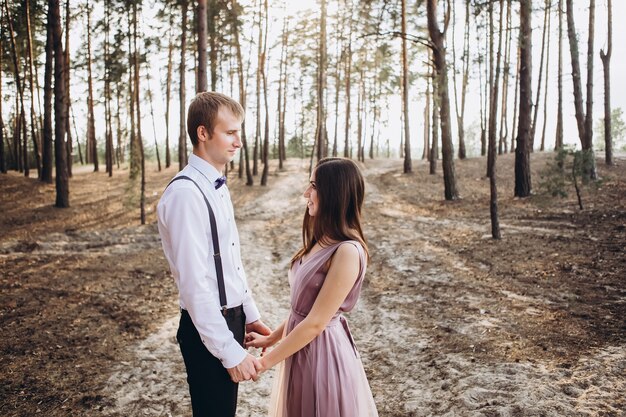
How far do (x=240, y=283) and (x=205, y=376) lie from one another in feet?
1.83

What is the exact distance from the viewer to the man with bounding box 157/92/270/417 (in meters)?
2.20

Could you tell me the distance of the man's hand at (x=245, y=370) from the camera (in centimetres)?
224

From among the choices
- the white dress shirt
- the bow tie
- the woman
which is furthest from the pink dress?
the bow tie

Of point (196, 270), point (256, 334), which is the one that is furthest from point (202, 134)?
point (256, 334)

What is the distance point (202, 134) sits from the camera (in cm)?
247

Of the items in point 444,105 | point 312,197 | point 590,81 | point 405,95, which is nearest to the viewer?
point 312,197

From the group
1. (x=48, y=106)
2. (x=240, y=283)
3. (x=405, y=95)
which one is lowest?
(x=240, y=283)

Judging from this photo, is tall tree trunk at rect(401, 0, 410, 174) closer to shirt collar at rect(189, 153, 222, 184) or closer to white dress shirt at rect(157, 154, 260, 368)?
shirt collar at rect(189, 153, 222, 184)

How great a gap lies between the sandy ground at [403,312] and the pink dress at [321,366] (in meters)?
2.36

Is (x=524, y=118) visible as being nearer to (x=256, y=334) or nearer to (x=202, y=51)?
(x=202, y=51)

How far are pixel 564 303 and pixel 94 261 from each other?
923cm

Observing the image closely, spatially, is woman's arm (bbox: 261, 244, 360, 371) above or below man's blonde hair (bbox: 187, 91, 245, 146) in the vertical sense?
below

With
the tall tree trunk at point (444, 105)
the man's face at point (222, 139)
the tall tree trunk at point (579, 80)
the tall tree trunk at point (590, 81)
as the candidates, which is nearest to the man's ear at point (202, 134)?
the man's face at point (222, 139)

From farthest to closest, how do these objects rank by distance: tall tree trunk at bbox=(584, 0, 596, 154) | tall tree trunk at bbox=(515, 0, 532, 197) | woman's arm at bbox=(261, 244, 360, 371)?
tall tree trunk at bbox=(584, 0, 596, 154), tall tree trunk at bbox=(515, 0, 532, 197), woman's arm at bbox=(261, 244, 360, 371)
